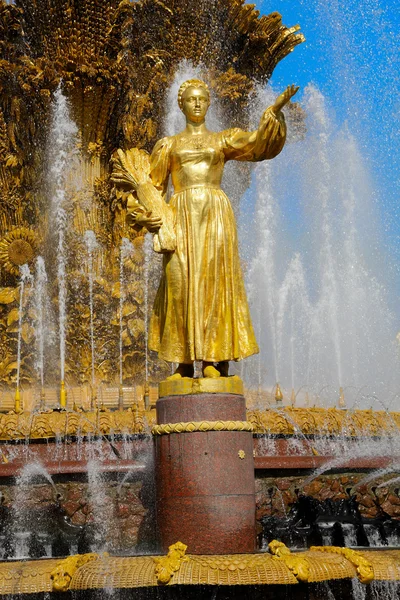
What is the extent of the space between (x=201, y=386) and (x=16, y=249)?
39.9ft

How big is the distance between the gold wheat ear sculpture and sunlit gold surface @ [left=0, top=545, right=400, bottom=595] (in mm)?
2429

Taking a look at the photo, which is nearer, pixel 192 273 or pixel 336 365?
pixel 192 273

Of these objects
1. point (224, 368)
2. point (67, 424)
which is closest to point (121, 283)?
point (67, 424)

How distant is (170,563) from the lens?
187 inches

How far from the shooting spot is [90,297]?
55.4 ft

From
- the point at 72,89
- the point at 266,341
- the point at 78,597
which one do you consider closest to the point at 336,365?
the point at 266,341

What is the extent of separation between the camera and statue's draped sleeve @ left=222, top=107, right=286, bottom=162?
6.25 m

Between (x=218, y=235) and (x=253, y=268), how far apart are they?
14808 mm

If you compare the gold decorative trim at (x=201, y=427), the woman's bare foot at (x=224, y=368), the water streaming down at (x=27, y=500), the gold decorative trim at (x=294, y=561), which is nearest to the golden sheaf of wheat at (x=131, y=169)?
the woman's bare foot at (x=224, y=368)

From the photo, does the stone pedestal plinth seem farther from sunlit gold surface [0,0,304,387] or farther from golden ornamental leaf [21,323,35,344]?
golden ornamental leaf [21,323,35,344]

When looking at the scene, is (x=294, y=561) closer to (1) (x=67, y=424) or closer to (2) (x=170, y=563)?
(2) (x=170, y=563)

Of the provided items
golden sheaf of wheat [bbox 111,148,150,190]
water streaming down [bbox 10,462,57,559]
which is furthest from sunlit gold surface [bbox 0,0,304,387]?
golden sheaf of wheat [bbox 111,148,150,190]

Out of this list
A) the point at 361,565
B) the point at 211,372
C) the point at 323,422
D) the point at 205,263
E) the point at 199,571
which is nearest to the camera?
the point at 199,571

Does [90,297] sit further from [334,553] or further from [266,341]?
[334,553]
